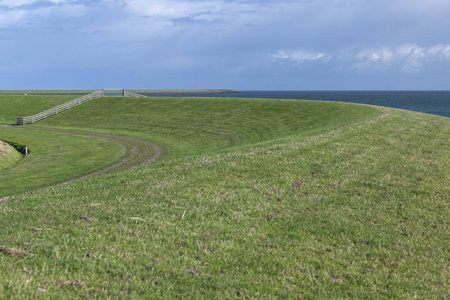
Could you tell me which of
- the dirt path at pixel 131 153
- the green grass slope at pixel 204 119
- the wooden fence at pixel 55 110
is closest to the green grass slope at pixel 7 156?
the dirt path at pixel 131 153

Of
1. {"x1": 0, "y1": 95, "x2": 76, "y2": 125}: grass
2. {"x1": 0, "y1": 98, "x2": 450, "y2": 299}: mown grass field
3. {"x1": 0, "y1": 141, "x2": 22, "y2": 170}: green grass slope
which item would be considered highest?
{"x1": 0, "y1": 95, "x2": 76, "y2": 125}: grass

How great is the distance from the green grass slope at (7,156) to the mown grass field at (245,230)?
855 inches

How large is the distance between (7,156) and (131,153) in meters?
10.4

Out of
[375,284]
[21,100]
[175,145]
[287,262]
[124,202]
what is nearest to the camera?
[375,284]

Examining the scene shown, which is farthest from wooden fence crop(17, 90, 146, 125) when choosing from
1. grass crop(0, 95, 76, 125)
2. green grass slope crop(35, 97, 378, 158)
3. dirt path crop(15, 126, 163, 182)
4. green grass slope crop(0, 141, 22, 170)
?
green grass slope crop(0, 141, 22, 170)

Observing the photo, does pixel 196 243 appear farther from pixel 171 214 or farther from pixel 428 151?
pixel 428 151

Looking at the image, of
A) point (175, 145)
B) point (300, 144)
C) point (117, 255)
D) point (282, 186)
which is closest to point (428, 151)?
point (300, 144)

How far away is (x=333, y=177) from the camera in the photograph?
14.8m

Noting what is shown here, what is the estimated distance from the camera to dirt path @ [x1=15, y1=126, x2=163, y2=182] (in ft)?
95.1

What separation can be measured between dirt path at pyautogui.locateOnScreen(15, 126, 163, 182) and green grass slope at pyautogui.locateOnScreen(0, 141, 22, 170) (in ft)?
30.2

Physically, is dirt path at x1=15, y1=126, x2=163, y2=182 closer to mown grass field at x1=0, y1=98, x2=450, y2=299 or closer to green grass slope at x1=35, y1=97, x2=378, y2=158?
green grass slope at x1=35, y1=97, x2=378, y2=158

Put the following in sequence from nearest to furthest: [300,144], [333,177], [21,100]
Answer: [333,177] < [300,144] < [21,100]

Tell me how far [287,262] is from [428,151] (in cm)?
1580

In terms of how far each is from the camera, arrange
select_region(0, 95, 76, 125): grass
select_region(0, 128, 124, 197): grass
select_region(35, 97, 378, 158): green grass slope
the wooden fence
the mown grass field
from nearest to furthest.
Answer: the mown grass field, select_region(0, 128, 124, 197): grass, select_region(35, 97, 378, 158): green grass slope, the wooden fence, select_region(0, 95, 76, 125): grass
